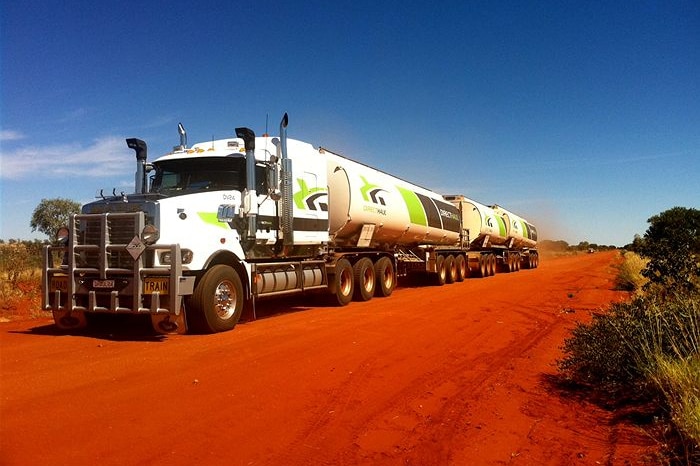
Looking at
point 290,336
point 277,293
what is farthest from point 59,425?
point 277,293

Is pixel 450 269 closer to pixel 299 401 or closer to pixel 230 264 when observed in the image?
pixel 230 264

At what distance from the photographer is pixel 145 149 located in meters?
11.2

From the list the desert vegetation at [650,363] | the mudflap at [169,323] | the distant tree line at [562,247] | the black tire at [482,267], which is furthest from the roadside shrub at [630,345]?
the distant tree line at [562,247]

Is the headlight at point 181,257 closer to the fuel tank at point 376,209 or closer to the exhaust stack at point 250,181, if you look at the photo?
the exhaust stack at point 250,181

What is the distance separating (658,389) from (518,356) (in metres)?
2.65

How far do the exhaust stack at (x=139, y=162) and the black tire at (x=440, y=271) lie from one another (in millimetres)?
13028

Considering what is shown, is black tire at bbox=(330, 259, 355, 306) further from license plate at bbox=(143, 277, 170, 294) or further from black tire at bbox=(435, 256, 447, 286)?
black tire at bbox=(435, 256, 447, 286)

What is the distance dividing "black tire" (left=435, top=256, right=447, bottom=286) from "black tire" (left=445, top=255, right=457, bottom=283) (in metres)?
0.46

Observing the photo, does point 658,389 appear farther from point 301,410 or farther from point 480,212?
point 480,212

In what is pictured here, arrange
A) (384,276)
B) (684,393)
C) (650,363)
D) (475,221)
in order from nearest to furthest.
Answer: (684,393) → (650,363) → (384,276) → (475,221)

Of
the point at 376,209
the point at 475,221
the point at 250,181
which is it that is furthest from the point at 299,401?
the point at 475,221

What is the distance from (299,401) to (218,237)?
494cm

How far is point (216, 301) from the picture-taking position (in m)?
9.20

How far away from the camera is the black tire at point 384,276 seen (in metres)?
16.0
